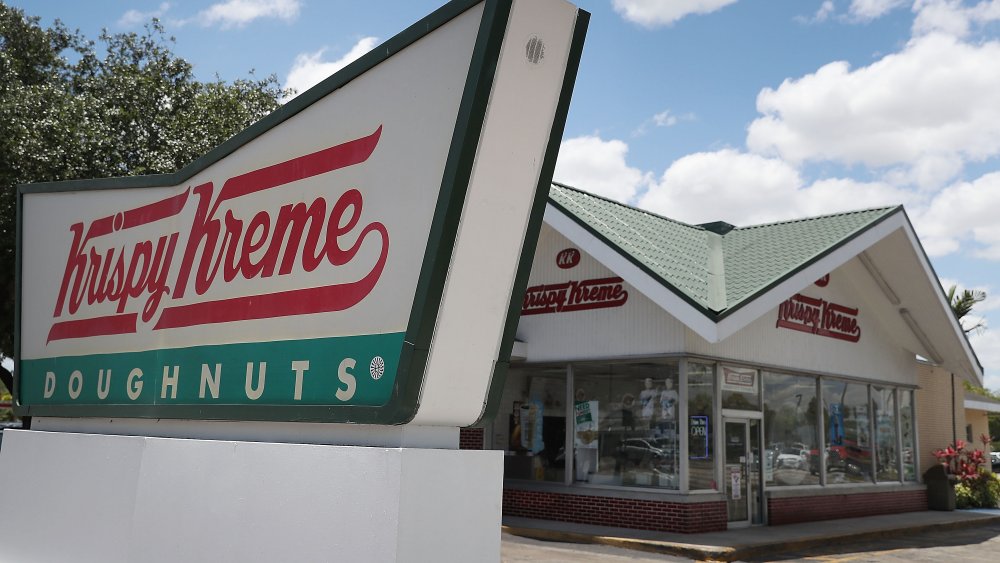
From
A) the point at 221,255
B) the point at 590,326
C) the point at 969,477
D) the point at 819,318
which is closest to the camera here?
the point at 221,255

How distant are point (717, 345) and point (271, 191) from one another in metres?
10.9

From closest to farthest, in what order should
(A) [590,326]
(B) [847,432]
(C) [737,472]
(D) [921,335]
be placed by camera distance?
(C) [737,472], (A) [590,326], (B) [847,432], (D) [921,335]

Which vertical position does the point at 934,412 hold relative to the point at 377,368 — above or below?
above

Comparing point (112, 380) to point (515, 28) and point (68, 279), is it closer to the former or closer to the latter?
point (68, 279)

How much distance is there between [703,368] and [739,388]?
45.5 inches

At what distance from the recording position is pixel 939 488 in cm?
2225

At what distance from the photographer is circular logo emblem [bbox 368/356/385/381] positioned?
5391 millimetres

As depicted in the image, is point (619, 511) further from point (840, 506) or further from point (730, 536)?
point (840, 506)

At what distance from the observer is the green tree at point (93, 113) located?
1728 centimetres

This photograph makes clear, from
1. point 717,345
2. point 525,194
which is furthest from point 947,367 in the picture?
point 525,194

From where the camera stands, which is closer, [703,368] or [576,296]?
[703,368]

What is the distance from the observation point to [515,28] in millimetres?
5176

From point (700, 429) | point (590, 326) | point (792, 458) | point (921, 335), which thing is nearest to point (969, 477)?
point (921, 335)

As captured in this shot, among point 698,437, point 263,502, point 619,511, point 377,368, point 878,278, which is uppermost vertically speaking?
point 878,278
